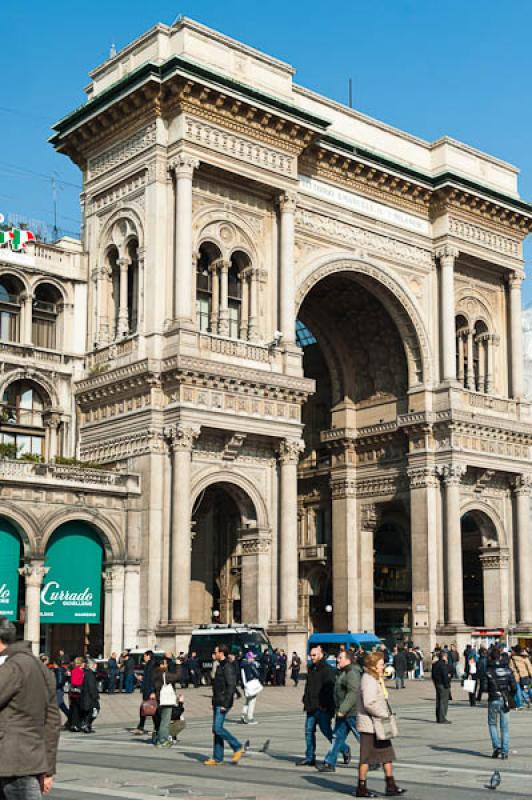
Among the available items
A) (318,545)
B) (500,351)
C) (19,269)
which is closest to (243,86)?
(19,269)

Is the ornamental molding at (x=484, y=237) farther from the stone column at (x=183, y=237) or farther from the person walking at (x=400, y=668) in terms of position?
the person walking at (x=400, y=668)

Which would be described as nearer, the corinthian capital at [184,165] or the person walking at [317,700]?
the person walking at [317,700]

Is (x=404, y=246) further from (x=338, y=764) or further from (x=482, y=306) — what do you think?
(x=338, y=764)

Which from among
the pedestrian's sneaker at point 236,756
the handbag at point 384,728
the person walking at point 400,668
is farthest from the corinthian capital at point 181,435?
the handbag at point 384,728

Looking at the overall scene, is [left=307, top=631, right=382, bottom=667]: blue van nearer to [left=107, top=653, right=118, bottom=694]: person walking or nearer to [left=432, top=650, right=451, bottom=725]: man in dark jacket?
[left=107, top=653, right=118, bottom=694]: person walking

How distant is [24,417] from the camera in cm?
4441

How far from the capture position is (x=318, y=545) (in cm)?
5716

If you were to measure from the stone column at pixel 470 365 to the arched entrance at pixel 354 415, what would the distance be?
9.11 feet

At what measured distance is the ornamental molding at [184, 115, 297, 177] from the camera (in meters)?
42.9

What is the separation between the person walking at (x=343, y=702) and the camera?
16734 millimetres

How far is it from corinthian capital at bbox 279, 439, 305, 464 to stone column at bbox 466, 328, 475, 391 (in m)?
12.9

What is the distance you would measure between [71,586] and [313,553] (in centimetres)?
1999

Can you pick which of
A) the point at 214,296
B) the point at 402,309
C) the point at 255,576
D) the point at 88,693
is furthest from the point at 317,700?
the point at 402,309

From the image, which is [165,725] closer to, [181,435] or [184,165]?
[181,435]
